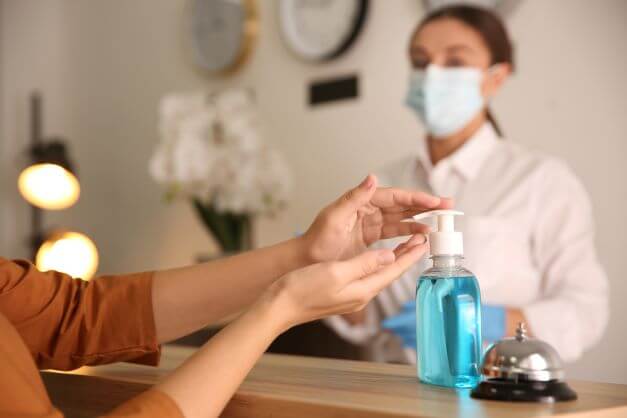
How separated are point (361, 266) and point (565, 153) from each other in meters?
1.35

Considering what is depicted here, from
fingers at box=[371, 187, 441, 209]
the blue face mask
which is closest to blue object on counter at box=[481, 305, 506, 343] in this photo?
the blue face mask

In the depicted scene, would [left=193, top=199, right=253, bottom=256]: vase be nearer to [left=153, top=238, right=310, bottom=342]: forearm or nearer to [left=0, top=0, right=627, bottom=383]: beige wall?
[left=0, top=0, right=627, bottom=383]: beige wall

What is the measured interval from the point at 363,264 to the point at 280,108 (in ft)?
6.49

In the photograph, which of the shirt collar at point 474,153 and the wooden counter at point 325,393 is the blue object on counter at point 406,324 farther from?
the wooden counter at point 325,393

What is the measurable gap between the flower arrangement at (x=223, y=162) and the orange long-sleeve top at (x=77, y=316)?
153cm

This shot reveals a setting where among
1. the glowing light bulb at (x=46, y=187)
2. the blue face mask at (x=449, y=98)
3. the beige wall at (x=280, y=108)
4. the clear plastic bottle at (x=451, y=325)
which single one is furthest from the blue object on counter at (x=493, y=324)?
the glowing light bulb at (x=46, y=187)

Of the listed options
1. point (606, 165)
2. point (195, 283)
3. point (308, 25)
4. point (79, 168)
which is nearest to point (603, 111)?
point (606, 165)

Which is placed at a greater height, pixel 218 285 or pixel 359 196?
pixel 359 196

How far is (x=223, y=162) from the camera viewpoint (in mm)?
2600

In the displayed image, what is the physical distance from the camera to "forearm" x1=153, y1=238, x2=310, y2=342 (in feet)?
3.41

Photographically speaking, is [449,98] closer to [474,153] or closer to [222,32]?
[474,153]

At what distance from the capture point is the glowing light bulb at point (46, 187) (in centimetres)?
305

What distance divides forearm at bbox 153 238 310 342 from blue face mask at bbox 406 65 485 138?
119 cm

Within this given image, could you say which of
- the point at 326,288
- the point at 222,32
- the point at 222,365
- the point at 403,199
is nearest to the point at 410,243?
the point at 403,199
